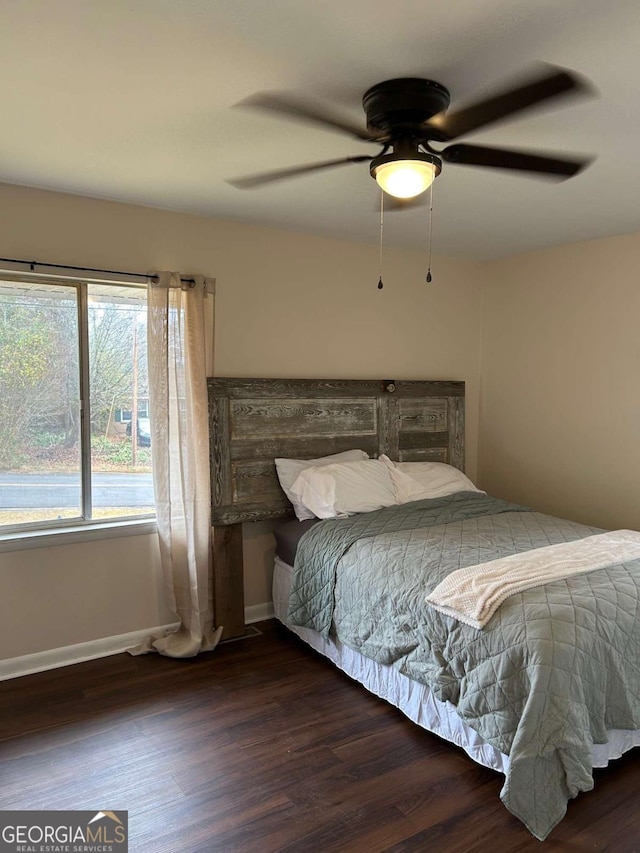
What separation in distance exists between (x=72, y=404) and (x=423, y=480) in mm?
2167

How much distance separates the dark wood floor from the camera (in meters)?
1.93

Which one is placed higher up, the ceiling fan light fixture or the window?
the ceiling fan light fixture

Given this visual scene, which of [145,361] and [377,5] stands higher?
[377,5]

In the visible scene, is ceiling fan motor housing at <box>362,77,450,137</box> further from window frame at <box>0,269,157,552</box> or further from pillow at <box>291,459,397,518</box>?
pillow at <box>291,459,397,518</box>

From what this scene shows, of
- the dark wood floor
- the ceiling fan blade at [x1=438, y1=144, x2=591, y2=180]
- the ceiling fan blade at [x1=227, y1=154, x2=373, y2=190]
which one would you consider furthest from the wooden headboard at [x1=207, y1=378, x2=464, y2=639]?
the ceiling fan blade at [x1=438, y1=144, x2=591, y2=180]

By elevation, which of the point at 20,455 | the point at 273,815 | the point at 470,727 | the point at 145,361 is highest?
the point at 145,361

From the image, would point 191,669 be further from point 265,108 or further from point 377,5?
point 377,5

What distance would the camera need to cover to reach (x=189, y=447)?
327cm

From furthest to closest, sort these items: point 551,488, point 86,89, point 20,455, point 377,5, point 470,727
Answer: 1. point 551,488
2. point 20,455
3. point 470,727
4. point 86,89
5. point 377,5

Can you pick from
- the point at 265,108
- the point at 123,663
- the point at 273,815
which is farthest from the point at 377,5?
the point at 123,663

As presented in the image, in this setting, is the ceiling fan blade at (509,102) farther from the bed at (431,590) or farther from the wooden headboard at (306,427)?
the wooden headboard at (306,427)

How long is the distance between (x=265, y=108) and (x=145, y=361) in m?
1.71

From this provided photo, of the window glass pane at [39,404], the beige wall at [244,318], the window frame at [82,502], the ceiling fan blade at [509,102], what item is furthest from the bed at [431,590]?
the ceiling fan blade at [509,102]

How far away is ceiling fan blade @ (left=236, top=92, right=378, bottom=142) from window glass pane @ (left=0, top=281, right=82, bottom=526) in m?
1.61
